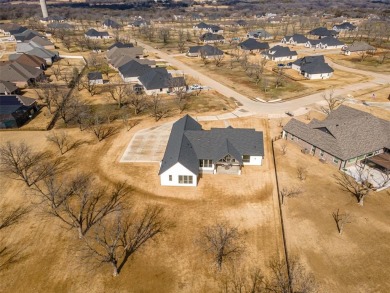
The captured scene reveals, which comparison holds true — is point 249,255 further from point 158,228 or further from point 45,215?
point 45,215

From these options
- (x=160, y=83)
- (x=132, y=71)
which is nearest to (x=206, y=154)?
(x=160, y=83)

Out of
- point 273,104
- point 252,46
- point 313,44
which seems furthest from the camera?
point 313,44

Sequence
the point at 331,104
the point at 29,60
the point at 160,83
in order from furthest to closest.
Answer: the point at 29,60 < the point at 160,83 < the point at 331,104

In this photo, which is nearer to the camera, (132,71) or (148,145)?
(148,145)

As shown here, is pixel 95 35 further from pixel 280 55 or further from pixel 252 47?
pixel 280 55

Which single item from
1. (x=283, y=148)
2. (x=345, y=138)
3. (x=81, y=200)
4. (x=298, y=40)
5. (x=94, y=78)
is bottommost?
(x=81, y=200)

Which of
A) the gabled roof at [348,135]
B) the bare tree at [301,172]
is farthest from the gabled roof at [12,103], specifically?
the bare tree at [301,172]

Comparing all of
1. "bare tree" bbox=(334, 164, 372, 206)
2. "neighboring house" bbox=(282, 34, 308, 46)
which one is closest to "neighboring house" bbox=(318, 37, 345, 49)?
"neighboring house" bbox=(282, 34, 308, 46)
